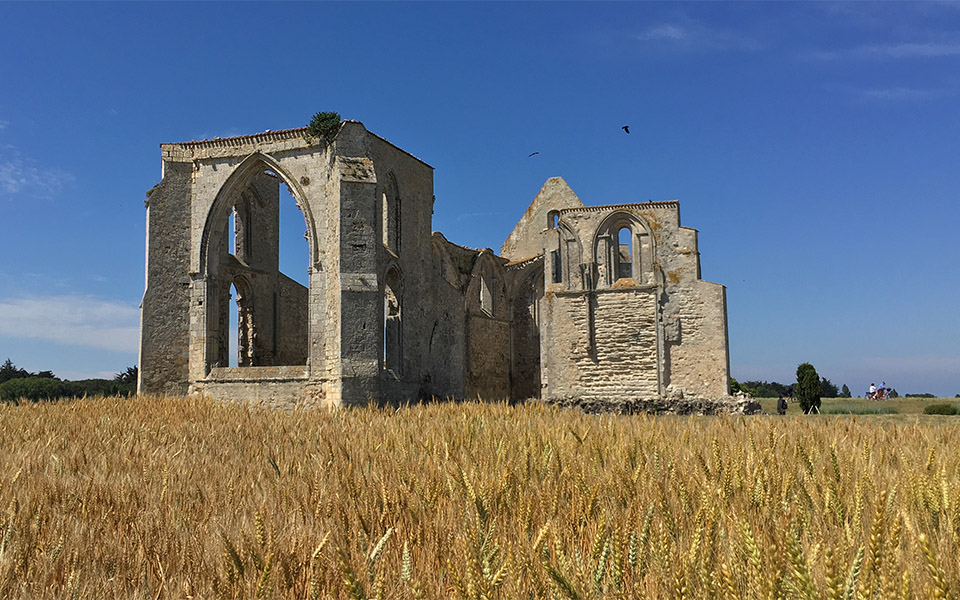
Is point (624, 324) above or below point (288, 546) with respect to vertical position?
above

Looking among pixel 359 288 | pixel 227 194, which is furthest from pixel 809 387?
pixel 227 194

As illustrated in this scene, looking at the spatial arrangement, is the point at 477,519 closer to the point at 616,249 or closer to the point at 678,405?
the point at 678,405

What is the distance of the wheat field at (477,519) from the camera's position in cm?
204

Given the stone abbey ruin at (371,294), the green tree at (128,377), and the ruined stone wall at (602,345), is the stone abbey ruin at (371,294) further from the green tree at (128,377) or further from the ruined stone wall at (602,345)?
the green tree at (128,377)

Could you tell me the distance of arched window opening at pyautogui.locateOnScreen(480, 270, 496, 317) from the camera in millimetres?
26234

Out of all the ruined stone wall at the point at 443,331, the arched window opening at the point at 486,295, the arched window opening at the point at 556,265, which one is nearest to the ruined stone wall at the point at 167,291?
the ruined stone wall at the point at 443,331

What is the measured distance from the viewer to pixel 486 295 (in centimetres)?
2638

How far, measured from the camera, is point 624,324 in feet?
71.6

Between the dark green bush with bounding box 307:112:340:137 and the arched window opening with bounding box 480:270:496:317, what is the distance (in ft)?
32.7

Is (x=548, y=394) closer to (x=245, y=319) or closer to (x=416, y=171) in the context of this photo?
(x=416, y=171)

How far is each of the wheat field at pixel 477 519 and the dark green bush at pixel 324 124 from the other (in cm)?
1224

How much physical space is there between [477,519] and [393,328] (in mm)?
16008

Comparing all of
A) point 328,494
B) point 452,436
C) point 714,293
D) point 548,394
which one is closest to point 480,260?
point 548,394

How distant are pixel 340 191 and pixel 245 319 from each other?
242 inches
